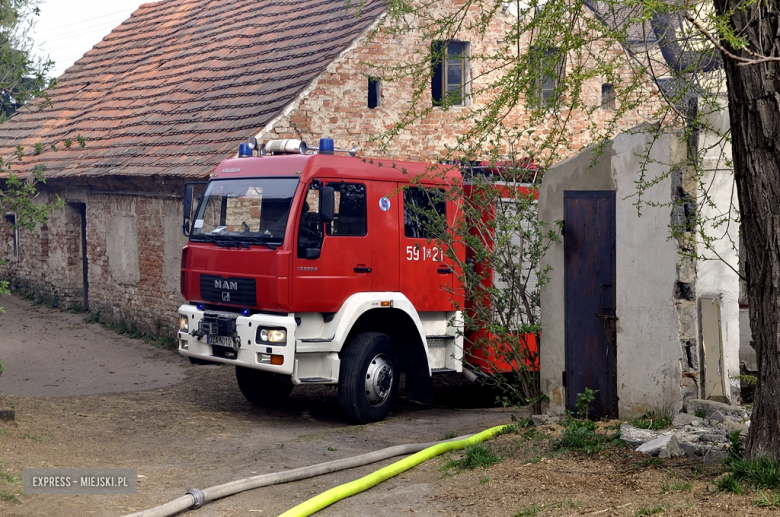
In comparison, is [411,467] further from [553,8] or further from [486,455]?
[553,8]

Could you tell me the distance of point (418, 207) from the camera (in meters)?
9.66

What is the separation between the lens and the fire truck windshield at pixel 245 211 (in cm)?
901

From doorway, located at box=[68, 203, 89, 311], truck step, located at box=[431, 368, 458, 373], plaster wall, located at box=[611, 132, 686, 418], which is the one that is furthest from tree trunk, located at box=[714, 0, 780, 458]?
doorway, located at box=[68, 203, 89, 311]

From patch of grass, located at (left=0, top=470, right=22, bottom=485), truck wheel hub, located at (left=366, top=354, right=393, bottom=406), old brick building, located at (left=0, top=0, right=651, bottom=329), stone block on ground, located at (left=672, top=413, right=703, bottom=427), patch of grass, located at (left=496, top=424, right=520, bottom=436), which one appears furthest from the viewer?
old brick building, located at (left=0, top=0, right=651, bottom=329)

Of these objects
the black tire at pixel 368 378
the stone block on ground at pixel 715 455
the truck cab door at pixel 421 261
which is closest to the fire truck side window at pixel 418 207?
the truck cab door at pixel 421 261

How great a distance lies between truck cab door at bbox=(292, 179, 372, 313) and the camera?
8852 millimetres

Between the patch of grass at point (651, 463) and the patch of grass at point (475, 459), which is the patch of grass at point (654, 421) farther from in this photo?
the patch of grass at point (475, 459)

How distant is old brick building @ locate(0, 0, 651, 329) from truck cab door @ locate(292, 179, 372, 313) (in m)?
4.12

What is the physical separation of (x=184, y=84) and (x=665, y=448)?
13038 millimetres

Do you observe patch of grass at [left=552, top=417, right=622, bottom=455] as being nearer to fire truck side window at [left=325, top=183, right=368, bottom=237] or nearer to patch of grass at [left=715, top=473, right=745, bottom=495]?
patch of grass at [left=715, top=473, right=745, bottom=495]

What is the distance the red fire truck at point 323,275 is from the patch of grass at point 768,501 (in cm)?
432

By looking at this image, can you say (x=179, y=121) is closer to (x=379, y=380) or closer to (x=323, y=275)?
(x=323, y=275)

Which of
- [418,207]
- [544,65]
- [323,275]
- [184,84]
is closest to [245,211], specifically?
[323,275]

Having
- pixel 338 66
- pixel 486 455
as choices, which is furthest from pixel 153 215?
pixel 486 455
